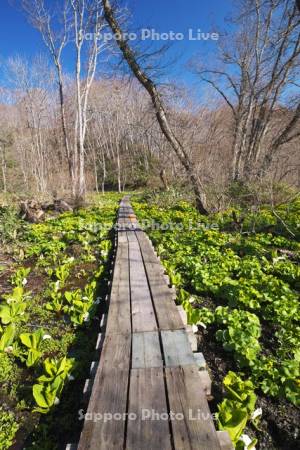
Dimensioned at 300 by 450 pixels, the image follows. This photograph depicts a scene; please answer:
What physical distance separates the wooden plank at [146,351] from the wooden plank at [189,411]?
0.55ft

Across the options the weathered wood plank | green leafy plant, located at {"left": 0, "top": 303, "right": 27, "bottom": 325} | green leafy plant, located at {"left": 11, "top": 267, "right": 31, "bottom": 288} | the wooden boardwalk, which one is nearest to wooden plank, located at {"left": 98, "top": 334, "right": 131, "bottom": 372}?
the wooden boardwalk

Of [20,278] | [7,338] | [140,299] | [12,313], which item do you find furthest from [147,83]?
[7,338]

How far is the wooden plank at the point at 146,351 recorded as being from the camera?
2195 mm

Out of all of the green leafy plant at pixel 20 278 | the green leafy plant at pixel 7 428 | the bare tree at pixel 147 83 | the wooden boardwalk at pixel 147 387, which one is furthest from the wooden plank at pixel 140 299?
the bare tree at pixel 147 83

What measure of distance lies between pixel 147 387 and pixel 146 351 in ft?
1.36

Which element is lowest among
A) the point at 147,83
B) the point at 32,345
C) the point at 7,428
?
the point at 7,428

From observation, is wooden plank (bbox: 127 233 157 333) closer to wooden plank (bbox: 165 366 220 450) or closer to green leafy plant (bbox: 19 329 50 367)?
wooden plank (bbox: 165 366 220 450)

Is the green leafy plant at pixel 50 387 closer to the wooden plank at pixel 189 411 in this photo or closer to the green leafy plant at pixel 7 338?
the green leafy plant at pixel 7 338

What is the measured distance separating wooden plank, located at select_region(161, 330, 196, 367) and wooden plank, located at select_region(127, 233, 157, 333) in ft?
0.69

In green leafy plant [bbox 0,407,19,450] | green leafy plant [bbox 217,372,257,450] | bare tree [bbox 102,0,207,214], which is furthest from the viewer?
bare tree [bbox 102,0,207,214]

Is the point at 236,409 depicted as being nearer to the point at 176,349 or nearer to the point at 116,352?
the point at 176,349

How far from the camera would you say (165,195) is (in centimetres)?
1297

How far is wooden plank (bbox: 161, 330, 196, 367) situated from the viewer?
2.20 meters

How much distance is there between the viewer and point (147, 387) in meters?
1.95
